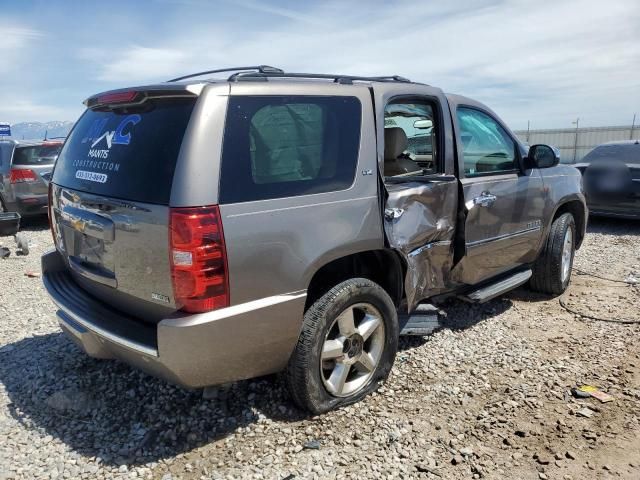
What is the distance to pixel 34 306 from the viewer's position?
517 cm

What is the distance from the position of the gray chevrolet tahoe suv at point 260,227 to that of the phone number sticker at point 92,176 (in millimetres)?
12

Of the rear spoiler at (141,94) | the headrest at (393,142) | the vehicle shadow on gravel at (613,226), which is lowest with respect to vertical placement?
the vehicle shadow on gravel at (613,226)

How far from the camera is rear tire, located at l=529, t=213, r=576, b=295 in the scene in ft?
16.9

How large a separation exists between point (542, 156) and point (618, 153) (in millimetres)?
5244

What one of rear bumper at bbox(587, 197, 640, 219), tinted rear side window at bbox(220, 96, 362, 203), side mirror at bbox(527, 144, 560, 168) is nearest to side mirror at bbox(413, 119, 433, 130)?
tinted rear side window at bbox(220, 96, 362, 203)

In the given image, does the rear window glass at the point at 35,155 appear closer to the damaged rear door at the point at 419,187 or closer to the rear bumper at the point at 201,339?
the rear bumper at the point at 201,339

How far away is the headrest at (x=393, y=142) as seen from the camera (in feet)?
12.0

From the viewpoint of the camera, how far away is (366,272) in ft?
11.4

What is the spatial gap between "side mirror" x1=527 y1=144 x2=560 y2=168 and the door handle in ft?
2.55

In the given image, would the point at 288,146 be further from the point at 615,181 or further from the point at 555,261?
the point at 615,181

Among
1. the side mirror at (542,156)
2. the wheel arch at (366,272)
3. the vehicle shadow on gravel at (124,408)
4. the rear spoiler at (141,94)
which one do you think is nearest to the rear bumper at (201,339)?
the wheel arch at (366,272)

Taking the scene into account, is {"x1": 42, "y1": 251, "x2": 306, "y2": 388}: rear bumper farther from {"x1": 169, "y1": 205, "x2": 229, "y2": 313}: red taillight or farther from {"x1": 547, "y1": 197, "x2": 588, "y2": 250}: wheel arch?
{"x1": 547, "y1": 197, "x2": 588, "y2": 250}: wheel arch

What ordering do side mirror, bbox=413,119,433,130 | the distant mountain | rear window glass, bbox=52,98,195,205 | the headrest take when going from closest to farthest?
rear window glass, bbox=52,98,195,205
the headrest
side mirror, bbox=413,119,433,130
the distant mountain

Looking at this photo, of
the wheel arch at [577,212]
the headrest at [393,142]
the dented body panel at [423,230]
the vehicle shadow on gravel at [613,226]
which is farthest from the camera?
the vehicle shadow on gravel at [613,226]
